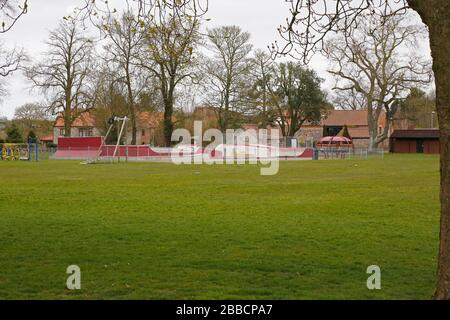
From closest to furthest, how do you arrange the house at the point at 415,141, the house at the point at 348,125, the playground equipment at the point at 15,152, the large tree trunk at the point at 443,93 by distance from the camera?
the large tree trunk at the point at 443,93
the playground equipment at the point at 15,152
the house at the point at 415,141
the house at the point at 348,125

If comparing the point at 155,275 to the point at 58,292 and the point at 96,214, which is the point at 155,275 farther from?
the point at 96,214

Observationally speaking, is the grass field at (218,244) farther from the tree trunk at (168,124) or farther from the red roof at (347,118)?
the red roof at (347,118)

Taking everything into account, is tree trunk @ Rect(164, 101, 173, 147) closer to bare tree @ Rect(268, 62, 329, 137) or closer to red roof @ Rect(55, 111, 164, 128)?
red roof @ Rect(55, 111, 164, 128)

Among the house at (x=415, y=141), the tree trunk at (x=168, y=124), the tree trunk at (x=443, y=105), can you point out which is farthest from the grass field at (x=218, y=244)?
the house at (x=415, y=141)

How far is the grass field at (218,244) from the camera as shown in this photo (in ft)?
22.4

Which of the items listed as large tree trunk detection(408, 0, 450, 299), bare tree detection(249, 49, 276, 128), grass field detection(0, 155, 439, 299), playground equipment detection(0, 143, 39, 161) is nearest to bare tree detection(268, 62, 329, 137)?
bare tree detection(249, 49, 276, 128)

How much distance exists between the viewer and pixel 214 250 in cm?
913

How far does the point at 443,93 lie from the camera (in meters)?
5.15

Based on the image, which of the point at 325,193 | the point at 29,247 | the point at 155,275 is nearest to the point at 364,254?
the point at 155,275

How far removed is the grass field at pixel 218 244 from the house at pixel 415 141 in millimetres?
64421

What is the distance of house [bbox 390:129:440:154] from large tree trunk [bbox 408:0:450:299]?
76.9m

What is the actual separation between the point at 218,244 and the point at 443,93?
5.43m

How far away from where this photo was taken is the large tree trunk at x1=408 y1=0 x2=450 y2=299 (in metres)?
5.11
